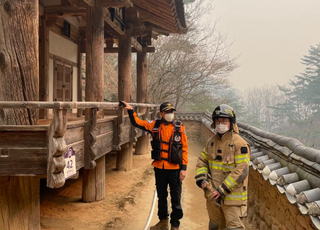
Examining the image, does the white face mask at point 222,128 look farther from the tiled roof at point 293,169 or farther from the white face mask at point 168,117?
the white face mask at point 168,117

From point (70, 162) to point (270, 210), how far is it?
2959 mm

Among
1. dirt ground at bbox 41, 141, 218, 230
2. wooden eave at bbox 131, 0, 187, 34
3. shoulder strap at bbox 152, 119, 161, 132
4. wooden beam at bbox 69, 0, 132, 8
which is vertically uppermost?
wooden eave at bbox 131, 0, 187, 34

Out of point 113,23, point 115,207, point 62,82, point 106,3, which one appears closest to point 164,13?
point 113,23

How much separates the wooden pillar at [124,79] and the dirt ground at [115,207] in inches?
20.0

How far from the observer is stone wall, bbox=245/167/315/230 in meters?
3.14

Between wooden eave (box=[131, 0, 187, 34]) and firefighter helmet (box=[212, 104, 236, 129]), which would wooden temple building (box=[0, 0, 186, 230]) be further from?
firefighter helmet (box=[212, 104, 236, 129])

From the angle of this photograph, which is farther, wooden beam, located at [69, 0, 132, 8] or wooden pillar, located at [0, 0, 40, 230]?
wooden beam, located at [69, 0, 132, 8]

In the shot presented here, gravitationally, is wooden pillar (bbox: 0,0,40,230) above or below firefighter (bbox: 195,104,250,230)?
above

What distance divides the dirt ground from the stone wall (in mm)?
1082

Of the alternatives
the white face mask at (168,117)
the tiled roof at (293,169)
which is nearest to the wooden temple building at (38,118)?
the white face mask at (168,117)

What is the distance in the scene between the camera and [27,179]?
154 inches

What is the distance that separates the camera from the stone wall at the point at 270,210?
314 centimetres

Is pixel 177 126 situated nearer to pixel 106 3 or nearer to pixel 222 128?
pixel 222 128

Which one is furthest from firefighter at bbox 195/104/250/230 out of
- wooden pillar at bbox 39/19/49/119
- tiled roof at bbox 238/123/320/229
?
wooden pillar at bbox 39/19/49/119
